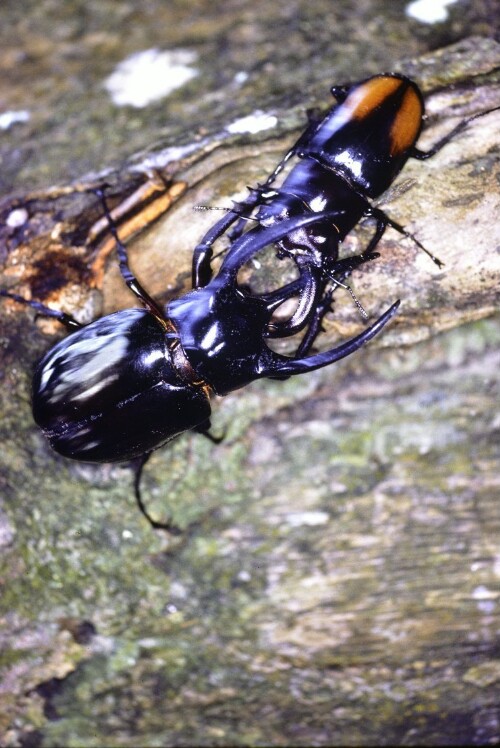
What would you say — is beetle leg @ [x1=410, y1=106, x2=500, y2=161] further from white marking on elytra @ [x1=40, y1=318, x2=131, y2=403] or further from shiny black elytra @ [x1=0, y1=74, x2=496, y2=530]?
white marking on elytra @ [x1=40, y1=318, x2=131, y2=403]

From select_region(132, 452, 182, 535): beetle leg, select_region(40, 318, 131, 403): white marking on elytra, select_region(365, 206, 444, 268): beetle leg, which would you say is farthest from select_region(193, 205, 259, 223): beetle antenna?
select_region(132, 452, 182, 535): beetle leg

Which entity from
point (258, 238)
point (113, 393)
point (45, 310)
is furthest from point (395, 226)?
point (45, 310)

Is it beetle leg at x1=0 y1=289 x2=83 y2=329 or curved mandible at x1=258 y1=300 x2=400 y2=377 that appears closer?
curved mandible at x1=258 y1=300 x2=400 y2=377

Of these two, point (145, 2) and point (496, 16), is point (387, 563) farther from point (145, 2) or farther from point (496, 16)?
point (145, 2)

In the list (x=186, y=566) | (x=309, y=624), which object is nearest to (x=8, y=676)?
(x=186, y=566)

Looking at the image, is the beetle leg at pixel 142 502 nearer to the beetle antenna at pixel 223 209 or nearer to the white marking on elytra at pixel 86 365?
the white marking on elytra at pixel 86 365

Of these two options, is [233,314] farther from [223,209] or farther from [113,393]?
[113,393]
